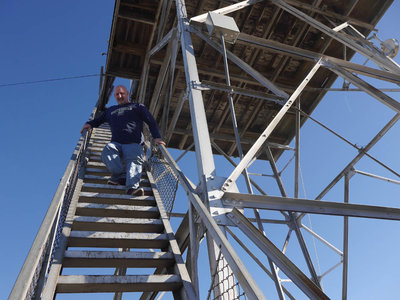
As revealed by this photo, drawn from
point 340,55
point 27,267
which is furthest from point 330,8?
point 27,267

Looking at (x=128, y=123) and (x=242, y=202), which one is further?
(x=128, y=123)

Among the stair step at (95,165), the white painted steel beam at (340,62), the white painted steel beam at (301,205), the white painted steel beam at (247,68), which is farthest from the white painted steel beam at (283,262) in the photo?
the white painted steel beam at (340,62)

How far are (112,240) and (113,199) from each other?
1.13 meters

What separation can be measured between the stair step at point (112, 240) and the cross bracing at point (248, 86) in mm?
438

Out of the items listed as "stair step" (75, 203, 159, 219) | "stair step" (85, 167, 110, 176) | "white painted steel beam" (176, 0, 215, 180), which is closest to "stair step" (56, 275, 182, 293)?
"white painted steel beam" (176, 0, 215, 180)

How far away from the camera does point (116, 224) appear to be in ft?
12.8

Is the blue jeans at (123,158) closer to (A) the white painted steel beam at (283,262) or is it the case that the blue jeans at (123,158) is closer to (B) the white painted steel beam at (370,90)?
(A) the white painted steel beam at (283,262)

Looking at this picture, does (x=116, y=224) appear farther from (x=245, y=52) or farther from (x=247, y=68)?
(x=245, y=52)

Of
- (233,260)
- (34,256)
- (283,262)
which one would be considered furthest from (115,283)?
(283,262)

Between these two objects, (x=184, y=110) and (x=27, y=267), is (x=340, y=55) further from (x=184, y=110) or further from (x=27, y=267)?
(x=27, y=267)

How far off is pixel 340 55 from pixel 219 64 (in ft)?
12.4

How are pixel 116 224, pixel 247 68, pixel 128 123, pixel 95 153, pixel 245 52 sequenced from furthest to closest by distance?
pixel 245 52 → pixel 95 153 → pixel 247 68 → pixel 128 123 → pixel 116 224

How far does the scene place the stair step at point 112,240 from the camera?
355 centimetres

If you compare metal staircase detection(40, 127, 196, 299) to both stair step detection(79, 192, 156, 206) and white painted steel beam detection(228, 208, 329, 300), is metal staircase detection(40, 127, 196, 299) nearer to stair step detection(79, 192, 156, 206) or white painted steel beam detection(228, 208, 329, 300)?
stair step detection(79, 192, 156, 206)
